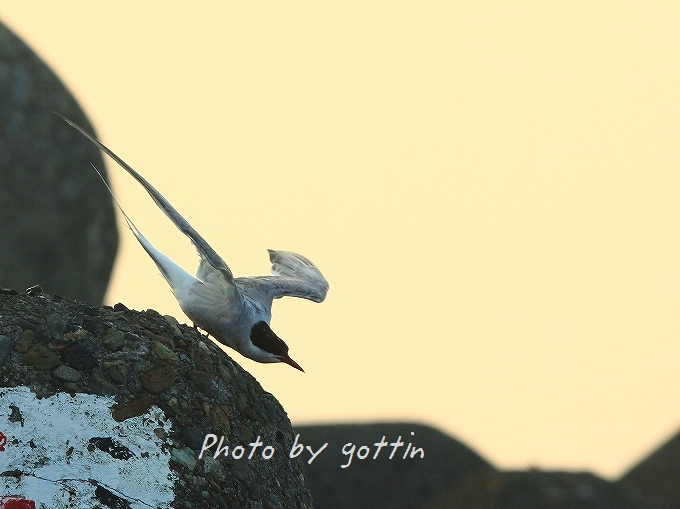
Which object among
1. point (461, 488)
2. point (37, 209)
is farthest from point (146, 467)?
point (37, 209)

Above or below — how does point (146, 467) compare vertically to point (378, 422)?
above

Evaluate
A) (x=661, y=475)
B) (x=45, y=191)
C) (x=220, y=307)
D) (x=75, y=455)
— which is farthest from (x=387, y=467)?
(x=75, y=455)

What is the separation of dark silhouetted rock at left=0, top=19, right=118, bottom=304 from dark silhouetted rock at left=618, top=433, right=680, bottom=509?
8.21m

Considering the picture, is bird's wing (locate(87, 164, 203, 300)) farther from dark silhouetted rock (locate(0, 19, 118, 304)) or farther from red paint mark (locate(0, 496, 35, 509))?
dark silhouetted rock (locate(0, 19, 118, 304))

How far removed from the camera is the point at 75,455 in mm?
6574

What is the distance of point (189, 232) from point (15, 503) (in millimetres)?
2303

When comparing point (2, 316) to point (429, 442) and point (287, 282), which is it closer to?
point (287, 282)

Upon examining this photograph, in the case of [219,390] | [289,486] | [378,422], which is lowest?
[378,422]

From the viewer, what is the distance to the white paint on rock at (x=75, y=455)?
21.4 ft

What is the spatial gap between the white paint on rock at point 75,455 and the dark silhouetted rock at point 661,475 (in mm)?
12942

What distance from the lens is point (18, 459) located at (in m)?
6.53

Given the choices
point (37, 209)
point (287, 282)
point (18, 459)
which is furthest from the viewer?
point (37, 209)

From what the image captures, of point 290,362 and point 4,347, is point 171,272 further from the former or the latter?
point 4,347

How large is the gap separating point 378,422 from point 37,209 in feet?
18.3
